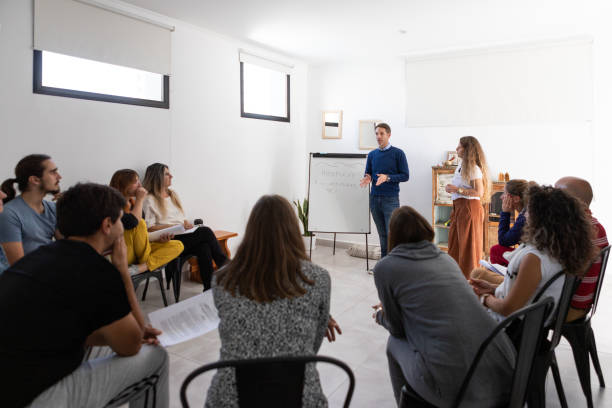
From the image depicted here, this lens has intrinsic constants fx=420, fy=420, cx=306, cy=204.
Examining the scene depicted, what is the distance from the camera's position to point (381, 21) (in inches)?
172

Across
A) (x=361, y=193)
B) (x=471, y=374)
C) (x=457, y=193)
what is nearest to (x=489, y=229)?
(x=457, y=193)

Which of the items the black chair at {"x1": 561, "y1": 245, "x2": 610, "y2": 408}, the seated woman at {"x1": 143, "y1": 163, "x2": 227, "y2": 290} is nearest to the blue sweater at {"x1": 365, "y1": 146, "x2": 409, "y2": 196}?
the seated woman at {"x1": 143, "y1": 163, "x2": 227, "y2": 290}

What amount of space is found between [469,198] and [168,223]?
9.59ft

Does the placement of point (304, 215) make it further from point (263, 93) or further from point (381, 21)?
point (381, 21)

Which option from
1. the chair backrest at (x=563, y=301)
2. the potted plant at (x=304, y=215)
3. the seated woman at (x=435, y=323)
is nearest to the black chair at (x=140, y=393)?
the seated woman at (x=435, y=323)

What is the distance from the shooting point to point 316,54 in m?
5.81

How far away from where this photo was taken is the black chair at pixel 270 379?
1.03 meters

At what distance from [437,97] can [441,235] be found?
1855 millimetres

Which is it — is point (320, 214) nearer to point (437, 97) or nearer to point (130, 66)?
point (437, 97)

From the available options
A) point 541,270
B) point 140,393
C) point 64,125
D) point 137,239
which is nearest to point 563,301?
point 541,270

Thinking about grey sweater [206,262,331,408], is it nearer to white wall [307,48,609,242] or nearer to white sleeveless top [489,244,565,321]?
white sleeveless top [489,244,565,321]

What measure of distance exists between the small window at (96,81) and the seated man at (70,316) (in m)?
2.56

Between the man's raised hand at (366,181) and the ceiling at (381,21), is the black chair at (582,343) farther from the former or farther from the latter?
the man's raised hand at (366,181)

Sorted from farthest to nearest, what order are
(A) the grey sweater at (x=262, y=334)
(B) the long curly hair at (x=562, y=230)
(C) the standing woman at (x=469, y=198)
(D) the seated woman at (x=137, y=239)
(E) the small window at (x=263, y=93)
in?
(E) the small window at (x=263, y=93) → (C) the standing woman at (x=469, y=198) → (D) the seated woman at (x=137, y=239) → (B) the long curly hair at (x=562, y=230) → (A) the grey sweater at (x=262, y=334)
